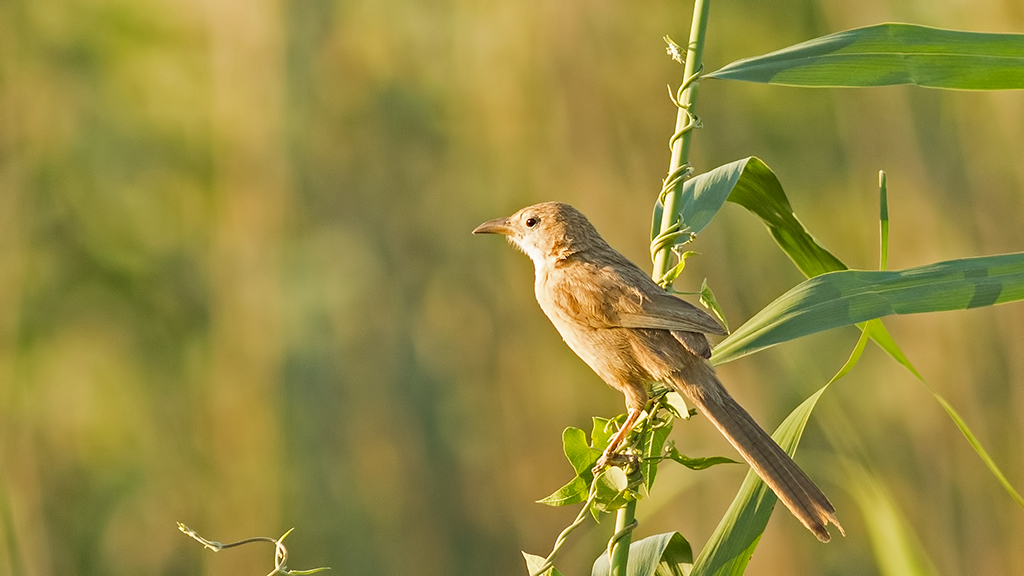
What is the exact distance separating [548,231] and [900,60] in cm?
121

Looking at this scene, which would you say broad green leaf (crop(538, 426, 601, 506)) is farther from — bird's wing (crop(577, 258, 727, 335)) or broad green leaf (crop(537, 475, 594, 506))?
bird's wing (crop(577, 258, 727, 335))

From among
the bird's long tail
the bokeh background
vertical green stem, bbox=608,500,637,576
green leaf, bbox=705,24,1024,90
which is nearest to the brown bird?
the bird's long tail

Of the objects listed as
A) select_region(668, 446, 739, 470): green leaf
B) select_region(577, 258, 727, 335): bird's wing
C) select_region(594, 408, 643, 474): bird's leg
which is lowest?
select_region(594, 408, 643, 474): bird's leg

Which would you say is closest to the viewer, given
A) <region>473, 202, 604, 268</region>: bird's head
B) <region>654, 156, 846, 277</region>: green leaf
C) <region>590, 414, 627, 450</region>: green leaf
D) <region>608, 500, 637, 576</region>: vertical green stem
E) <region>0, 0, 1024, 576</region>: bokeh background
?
<region>608, 500, 637, 576</region>: vertical green stem

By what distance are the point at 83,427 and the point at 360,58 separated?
305 cm

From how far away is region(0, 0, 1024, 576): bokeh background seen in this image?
17.1 feet

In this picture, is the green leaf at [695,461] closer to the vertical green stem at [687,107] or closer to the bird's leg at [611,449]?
the bird's leg at [611,449]

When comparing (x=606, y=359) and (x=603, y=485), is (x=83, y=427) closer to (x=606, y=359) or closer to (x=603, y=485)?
(x=606, y=359)

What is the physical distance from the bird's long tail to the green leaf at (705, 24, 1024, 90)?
651mm

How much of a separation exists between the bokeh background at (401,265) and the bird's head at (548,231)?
7.55 ft

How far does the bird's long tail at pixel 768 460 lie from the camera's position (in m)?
1.58

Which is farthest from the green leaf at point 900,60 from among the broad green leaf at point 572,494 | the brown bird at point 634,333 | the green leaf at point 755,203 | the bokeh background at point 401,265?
the bokeh background at point 401,265

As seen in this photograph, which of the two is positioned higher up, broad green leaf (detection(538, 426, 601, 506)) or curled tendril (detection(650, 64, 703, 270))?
curled tendril (detection(650, 64, 703, 270))

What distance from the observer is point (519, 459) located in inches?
223
